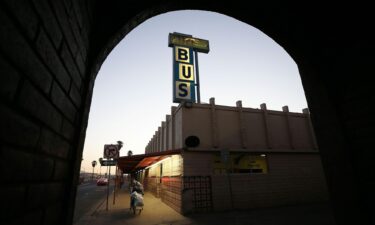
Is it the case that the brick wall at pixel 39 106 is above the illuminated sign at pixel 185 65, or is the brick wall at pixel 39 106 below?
below

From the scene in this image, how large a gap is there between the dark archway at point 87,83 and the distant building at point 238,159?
26.9ft

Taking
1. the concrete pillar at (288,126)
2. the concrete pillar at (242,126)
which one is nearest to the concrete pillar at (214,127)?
the concrete pillar at (242,126)

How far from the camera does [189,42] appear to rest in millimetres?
18078

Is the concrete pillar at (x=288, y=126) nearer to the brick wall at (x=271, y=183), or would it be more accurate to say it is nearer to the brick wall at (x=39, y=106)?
the brick wall at (x=271, y=183)

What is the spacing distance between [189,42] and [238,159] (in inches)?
420

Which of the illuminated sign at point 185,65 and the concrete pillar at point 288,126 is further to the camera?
the illuminated sign at point 185,65

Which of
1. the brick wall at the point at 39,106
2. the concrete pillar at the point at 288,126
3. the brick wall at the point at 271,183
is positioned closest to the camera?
the brick wall at the point at 39,106

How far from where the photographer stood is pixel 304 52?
280cm

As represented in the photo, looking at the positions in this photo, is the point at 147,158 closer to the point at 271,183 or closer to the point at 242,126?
the point at 242,126

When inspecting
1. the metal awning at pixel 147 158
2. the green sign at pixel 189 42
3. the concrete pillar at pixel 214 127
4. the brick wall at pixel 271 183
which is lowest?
the brick wall at pixel 271 183

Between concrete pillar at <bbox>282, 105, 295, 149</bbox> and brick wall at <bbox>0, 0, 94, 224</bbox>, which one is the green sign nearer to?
concrete pillar at <bbox>282, 105, 295, 149</bbox>

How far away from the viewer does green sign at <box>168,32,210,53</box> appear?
1694 cm

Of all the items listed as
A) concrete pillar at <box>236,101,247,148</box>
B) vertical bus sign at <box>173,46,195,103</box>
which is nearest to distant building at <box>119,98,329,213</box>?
concrete pillar at <box>236,101,247,148</box>

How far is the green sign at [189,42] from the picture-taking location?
55.6 ft
